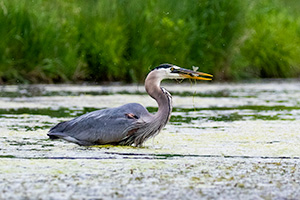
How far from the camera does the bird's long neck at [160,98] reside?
6102 mm

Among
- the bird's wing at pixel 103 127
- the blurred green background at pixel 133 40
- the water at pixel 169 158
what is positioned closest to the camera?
the water at pixel 169 158

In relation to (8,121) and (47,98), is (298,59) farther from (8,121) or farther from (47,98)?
(8,121)

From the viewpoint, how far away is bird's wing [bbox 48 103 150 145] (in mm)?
6020

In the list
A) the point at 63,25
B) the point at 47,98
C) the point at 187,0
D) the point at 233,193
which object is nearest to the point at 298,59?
the point at 187,0

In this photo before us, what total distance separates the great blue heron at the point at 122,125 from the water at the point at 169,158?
10cm

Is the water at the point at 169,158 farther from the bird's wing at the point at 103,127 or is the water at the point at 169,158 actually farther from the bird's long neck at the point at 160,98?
the bird's long neck at the point at 160,98

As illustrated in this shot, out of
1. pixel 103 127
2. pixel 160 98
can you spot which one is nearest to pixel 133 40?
pixel 160 98

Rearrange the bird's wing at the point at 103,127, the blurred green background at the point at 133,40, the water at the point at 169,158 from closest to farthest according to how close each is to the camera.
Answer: the water at the point at 169,158 → the bird's wing at the point at 103,127 → the blurred green background at the point at 133,40

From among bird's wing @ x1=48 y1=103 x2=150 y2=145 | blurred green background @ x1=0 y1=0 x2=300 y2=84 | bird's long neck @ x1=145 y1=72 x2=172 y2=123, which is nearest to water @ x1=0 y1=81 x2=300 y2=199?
bird's wing @ x1=48 y1=103 x2=150 y2=145

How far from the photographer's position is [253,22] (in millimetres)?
17375

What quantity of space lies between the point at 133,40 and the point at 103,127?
30.0ft

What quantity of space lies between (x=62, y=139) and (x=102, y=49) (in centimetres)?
834

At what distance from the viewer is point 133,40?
15.1 meters

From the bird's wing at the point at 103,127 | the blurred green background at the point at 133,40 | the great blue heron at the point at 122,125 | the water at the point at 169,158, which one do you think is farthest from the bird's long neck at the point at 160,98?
the blurred green background at the point at 133,40
